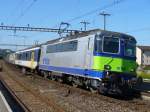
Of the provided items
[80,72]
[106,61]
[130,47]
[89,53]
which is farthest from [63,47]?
[106,61]

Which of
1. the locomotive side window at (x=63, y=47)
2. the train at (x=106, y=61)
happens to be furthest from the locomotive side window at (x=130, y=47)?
the locomotive side window at (x=63, y=47)

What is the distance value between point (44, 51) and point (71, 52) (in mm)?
11108

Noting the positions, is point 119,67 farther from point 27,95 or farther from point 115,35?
point 27,95

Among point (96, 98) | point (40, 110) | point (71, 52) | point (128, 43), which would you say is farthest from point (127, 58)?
point (40, 110)

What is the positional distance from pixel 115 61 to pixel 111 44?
0.92m

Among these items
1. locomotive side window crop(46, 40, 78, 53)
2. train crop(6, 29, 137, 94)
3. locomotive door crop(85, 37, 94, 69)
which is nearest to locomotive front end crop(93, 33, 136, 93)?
train crop(6, 29, 137, 94)

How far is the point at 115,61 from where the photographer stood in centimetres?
1920

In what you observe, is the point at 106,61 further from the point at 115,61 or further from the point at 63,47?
the point at 63,47

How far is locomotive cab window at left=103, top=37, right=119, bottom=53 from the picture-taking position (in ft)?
63.4

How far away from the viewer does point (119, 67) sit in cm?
1914

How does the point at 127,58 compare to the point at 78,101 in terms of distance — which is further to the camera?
the point at 127,58

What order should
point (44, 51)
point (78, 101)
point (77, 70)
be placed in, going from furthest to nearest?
1. point (44, 51)
2. point (77, 70)
3. point (78, 101)

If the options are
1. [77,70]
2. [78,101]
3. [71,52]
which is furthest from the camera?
[71,52]

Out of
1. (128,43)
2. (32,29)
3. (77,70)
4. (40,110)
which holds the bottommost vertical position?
(40,110)
